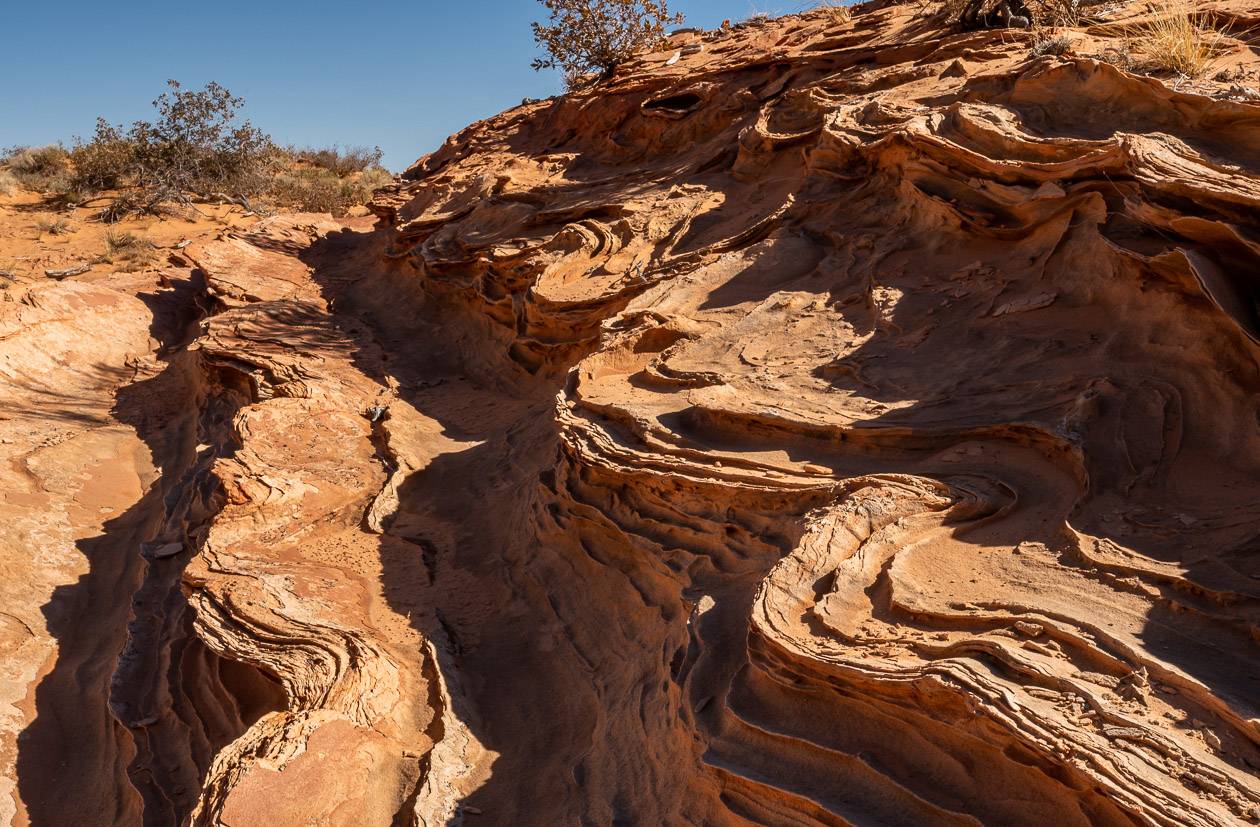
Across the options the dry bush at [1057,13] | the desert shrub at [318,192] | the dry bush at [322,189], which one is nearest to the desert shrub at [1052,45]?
the dry bush at [1057,13]

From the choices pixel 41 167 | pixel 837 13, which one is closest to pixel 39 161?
pixel 41 167

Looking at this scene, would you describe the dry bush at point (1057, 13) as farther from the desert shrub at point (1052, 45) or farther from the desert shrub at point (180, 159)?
the desert shrub at point (180, 159)

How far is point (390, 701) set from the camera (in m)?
4.28

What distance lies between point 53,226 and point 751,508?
15.6 meters

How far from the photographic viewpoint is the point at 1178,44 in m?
5.30

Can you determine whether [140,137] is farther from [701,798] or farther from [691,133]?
[701,798]

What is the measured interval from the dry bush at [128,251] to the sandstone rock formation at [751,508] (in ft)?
16.5

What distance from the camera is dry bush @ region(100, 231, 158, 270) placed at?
44.6ft

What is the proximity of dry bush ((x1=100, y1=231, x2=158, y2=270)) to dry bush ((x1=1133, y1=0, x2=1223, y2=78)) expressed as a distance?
521 inches

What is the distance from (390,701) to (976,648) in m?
2.80

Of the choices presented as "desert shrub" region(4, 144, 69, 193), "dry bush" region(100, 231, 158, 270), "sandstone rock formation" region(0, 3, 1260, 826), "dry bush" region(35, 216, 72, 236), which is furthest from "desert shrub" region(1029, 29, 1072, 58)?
"desert shrub" region(4, 144, 69, 193)

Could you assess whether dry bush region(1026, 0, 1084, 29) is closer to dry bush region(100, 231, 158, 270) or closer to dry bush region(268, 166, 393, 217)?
dry bush region(268, 166, 393, 217)

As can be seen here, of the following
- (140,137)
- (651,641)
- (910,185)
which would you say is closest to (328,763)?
(651,641)

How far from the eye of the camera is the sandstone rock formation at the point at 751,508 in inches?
109
